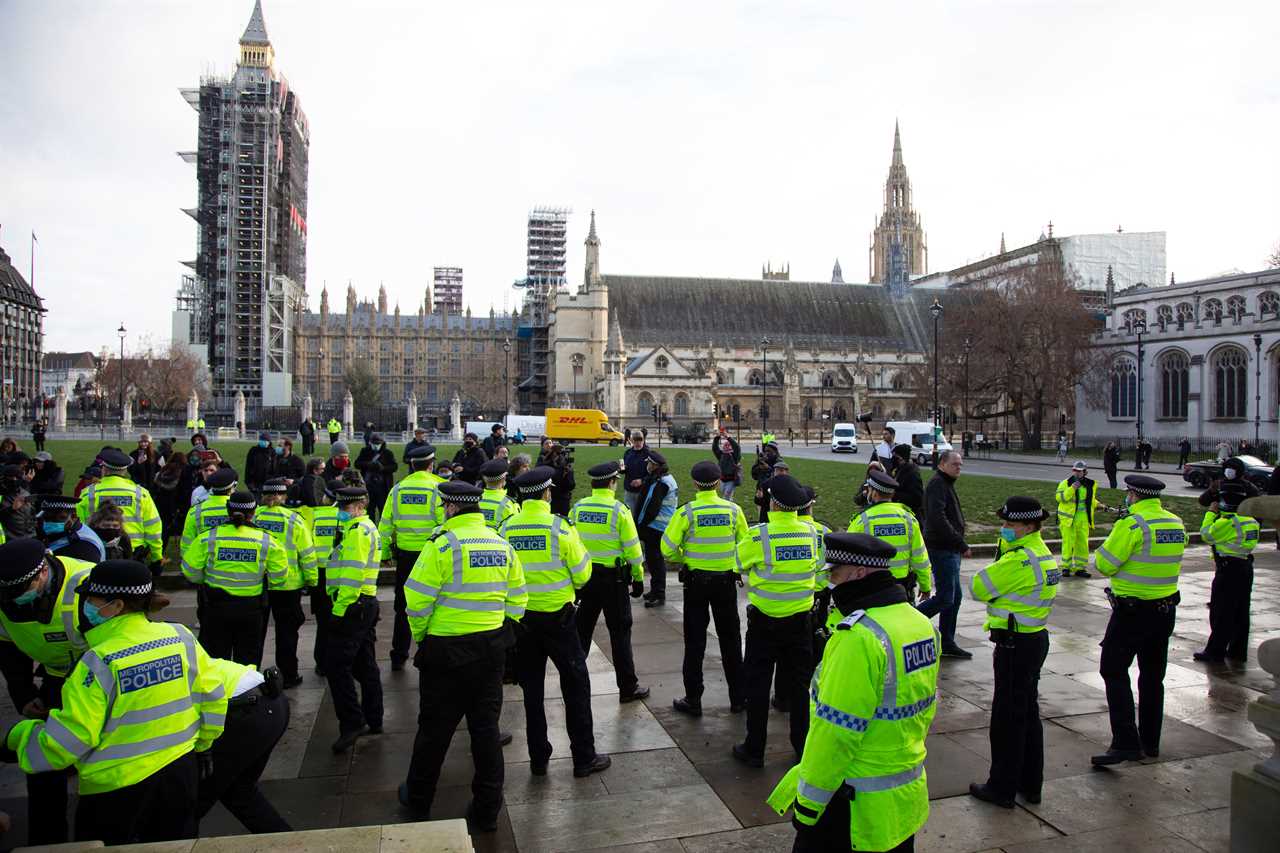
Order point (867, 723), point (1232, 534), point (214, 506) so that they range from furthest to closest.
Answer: point (1232, 534) → point (214, 506) → point (867, 723)

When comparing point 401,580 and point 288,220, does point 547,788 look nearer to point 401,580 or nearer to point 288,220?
point 401,580

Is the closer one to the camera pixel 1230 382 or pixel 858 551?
pixel 858 551

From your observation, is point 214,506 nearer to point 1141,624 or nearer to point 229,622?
point 229,622

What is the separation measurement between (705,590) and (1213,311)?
51468mm

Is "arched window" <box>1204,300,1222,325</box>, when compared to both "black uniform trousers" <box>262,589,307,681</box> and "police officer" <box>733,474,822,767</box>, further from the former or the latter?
"black uniform trousers" <box>262,589,307,681</box>

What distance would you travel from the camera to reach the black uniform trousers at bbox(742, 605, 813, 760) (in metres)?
5.36

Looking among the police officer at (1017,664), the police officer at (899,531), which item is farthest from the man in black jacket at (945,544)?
the police officer at (1017,664)

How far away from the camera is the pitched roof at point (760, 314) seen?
80000mm

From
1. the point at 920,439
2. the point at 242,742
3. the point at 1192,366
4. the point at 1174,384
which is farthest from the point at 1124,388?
the point at 242,742

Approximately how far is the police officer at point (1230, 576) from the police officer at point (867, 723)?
616cm

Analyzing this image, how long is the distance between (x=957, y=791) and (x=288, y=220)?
81.7 m

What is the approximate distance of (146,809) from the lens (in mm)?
3367

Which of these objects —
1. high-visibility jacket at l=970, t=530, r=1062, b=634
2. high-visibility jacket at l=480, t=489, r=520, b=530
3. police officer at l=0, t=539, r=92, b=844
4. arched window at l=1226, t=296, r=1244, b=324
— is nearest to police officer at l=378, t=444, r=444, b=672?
high-visibility jacket at l=480, t=489, r=520, b=530

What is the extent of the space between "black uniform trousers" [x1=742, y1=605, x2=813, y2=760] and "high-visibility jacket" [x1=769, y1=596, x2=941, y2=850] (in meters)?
2.30
